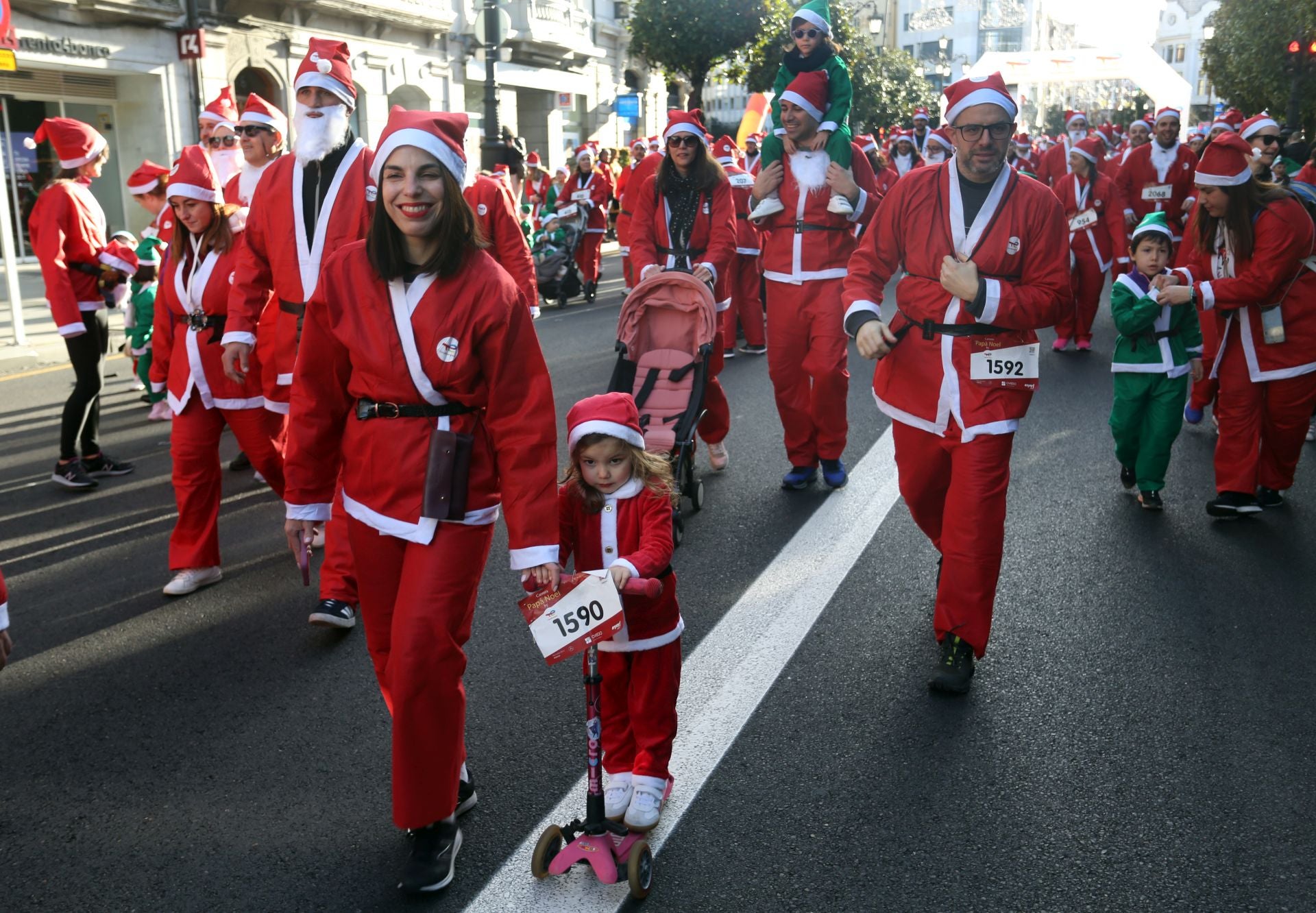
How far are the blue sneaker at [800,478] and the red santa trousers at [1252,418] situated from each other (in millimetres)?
2173

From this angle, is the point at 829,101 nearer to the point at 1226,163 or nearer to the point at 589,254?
the point at 1226,163

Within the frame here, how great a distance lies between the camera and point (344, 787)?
12.3 ft

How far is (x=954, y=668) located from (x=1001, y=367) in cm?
109

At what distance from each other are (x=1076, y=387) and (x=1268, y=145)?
2.30 meters

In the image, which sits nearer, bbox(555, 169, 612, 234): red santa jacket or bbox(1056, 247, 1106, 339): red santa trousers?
bbox(1056, 247, 1106, 339): red santa trousers

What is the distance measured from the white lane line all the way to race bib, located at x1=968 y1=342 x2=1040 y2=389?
125cm

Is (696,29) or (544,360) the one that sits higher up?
(696,29)

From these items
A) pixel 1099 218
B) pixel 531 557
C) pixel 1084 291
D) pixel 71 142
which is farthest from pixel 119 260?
pixel 1099 218

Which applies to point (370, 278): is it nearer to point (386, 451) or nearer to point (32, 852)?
point (386, 451)

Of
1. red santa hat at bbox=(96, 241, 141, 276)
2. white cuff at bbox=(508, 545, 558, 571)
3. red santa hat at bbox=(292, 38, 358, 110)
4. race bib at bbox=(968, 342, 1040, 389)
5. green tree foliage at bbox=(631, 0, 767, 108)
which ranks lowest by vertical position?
white cuff at bbox=(508, 545, 558, 571)

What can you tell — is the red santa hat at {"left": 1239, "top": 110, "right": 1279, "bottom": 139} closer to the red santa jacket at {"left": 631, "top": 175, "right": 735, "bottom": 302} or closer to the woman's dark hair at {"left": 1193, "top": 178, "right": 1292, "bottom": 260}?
the woman's dark hair at {"left": 1193, "top": 178, "right": 1292, "bottom": 260}

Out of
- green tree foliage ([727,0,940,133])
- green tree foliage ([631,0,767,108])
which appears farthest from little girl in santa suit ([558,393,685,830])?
green tree foliage ([727,0,940,133])

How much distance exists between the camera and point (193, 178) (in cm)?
548

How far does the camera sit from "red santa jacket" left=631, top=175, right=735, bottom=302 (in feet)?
23.7
